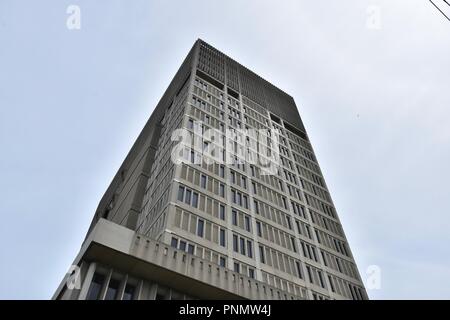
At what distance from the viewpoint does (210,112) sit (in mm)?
43344

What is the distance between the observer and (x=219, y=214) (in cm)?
3105

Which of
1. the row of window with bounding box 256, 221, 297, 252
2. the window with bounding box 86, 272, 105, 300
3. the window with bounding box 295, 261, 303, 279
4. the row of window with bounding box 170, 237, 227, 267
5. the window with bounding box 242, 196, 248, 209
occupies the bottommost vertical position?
the window with bounding box 86, 272, 105, 300

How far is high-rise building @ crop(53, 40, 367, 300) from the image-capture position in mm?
18625

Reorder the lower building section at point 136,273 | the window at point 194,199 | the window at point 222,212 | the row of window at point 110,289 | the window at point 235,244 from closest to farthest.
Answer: the row of window at point 110,289, the lower building section at point 136,273, the window at point 235,244, the window at point 194,199, the window at point 222,212

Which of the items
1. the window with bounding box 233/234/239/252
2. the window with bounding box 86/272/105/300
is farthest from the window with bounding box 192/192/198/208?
the window with bounding box 86/272/105/300

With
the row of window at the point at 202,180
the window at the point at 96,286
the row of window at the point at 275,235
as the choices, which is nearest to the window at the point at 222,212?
the row of window at the point at 202,180

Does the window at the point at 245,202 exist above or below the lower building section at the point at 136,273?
above

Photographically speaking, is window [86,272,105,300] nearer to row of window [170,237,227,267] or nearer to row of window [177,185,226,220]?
row of window [170,237,227,267]

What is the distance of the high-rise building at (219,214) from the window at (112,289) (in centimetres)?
7

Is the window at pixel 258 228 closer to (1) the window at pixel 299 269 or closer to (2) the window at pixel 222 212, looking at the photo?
(2) the window at pixel 222 212

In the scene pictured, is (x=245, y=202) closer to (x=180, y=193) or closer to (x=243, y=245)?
(x=243, y=245)

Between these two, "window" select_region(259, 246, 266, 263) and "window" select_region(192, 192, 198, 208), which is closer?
"window" select_region(192, 192, 198, 208)

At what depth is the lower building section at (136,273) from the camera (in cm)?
1747
